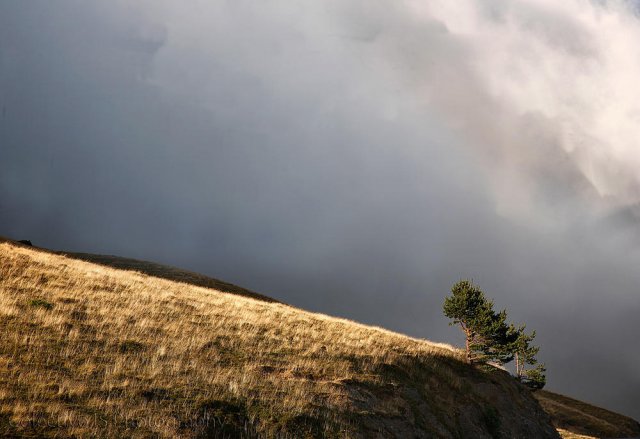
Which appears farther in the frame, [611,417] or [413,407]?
[611,417]

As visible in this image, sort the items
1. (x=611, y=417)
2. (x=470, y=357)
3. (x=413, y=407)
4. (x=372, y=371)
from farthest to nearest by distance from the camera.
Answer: (x=611, y=417), (x=470, y=357), (x=372, y=371), (x=413, y=407)

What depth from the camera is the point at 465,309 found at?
3844cm

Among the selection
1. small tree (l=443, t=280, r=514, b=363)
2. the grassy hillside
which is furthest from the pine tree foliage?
the grassy hillside

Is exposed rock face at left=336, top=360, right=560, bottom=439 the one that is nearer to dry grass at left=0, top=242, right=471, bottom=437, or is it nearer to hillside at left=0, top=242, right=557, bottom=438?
hillside at left=0, top=242, right=557, bottom=438

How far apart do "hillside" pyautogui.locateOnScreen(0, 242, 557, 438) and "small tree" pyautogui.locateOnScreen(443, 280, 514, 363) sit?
4399 millimetres

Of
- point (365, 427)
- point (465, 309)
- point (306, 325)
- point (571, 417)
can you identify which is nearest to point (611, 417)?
point (571, 417)

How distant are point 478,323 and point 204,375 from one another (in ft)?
91.0

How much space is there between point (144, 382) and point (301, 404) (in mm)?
5671

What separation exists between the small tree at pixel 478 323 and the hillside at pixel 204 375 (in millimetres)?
4399

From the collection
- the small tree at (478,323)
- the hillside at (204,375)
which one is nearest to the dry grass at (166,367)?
the hillside at (204,375)

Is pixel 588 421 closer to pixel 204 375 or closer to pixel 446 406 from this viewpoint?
pixel 446 406

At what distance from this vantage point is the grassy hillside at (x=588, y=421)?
4055 inches

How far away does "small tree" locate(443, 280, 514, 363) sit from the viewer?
34500 mm

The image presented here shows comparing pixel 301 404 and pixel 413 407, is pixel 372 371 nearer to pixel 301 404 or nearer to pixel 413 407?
pixel 413 407
